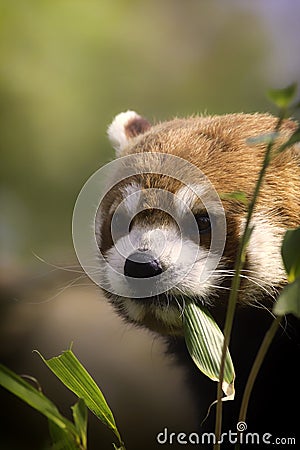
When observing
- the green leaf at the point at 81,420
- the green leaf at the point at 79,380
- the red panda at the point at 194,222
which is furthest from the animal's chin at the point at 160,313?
the green leaf at the point at 81,420

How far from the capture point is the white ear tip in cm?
133

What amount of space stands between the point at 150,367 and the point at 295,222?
49cm

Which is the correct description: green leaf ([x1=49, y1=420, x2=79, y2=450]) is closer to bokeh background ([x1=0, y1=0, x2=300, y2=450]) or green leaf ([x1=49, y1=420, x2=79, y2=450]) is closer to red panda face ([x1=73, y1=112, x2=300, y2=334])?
red panda face ([x1=73, y1=112, x2=300, y2=334])

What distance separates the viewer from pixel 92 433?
137 centimetres

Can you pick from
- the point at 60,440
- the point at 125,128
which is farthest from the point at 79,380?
the point at 125,128

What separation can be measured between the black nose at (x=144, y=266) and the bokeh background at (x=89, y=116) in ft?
0.94

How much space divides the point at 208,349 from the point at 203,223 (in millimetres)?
259

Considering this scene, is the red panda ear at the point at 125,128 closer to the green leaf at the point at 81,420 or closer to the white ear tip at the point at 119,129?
the white ear tip at the point at 119,129

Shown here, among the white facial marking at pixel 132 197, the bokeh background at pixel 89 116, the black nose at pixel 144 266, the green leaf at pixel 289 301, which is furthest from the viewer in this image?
the bokeh background at pixel 89 116

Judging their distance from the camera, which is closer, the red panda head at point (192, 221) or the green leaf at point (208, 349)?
the green leaf at point (208, 349)

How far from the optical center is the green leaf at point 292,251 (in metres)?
0.76

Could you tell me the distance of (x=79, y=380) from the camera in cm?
Answer: 90


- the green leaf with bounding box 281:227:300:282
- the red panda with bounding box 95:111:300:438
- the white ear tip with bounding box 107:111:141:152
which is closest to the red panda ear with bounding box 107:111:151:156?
the white ear tip with bounding box 107:111:141:152

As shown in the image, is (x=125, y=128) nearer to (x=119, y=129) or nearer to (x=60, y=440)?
(x=119, y=129)
